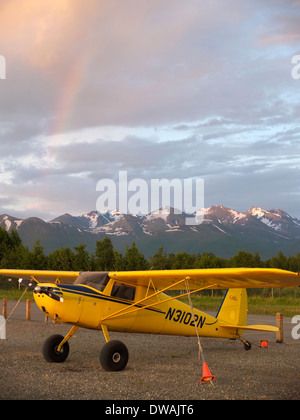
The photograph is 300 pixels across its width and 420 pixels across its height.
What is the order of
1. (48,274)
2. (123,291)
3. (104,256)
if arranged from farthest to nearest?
(104,256), (48,274), (123,291)

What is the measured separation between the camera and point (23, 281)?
1488cm

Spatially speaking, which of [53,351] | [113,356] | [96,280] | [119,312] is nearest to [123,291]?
[119,312]

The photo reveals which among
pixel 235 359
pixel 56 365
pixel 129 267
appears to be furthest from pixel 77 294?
pixel 129 267

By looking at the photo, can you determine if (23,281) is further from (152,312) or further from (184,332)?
(184,332)

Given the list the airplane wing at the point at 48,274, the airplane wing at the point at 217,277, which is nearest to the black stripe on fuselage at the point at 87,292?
the airplane wing at the point at 217,277

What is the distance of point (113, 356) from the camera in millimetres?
11961

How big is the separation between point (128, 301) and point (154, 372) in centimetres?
228

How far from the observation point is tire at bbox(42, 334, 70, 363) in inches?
512

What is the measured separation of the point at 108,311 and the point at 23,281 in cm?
342

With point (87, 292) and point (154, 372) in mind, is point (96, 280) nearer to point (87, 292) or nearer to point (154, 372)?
point (87, 292)

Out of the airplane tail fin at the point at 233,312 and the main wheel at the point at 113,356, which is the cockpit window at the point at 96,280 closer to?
the main wheel at the point at 113,356

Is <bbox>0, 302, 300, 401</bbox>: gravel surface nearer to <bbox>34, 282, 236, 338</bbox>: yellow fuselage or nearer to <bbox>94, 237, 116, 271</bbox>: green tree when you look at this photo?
<bbox>34, 282, 236, 338</bbox>: yellow fuselage

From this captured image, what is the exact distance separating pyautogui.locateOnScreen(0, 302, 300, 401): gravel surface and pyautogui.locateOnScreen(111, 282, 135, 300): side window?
1825 millimetres
